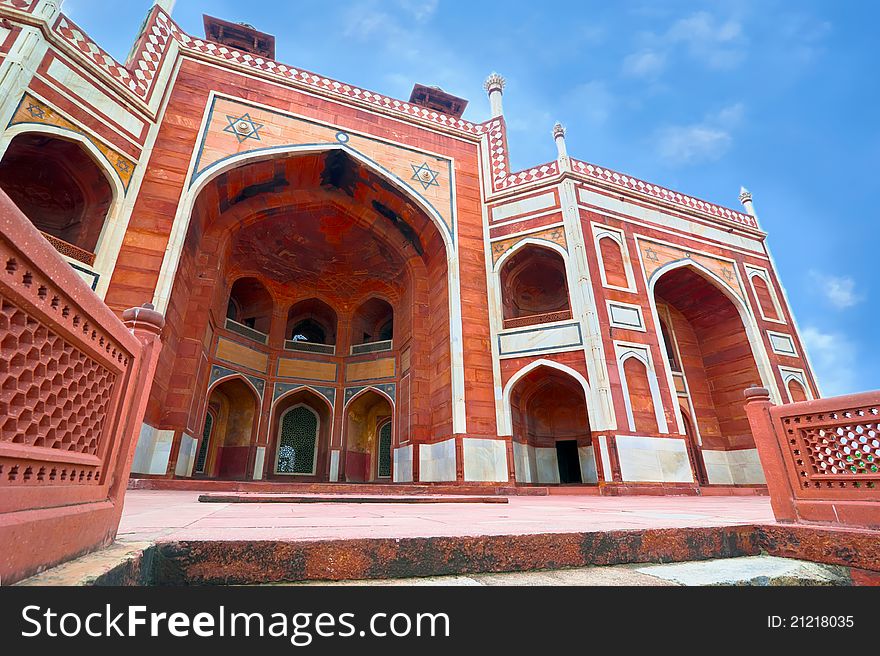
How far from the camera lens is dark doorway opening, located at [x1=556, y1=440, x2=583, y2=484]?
10.6 metres

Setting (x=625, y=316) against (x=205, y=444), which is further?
(x=205, y=444)

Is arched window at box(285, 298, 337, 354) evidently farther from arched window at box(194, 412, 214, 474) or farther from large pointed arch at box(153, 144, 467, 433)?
large pointed arch at box(153, 144, 467, 433)

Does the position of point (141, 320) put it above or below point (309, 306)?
below

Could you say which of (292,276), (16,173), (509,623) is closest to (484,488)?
(509,623)

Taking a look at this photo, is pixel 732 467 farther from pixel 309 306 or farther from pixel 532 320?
pixel 309 306

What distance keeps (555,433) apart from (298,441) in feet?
21.7

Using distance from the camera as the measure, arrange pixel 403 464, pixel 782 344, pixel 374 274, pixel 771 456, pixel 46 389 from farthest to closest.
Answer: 1. pixel 374 274
2. pixel 782 344
3. pixel 403 464
4. pixel 771 456
5. pixel 46 389

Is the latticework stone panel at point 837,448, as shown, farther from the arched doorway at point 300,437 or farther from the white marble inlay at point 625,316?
the arched doorway at point 300,437

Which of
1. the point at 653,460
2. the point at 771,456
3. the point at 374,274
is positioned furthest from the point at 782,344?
the point at 771,456

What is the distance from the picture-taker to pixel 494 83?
38.4ft

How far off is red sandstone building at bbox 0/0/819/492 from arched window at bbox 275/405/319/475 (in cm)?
5

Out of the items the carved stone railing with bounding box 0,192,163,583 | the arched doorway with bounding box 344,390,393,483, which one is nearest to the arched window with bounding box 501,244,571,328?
the arched doorway with bounding box 344,390,393,483

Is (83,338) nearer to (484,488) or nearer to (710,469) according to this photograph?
(484,488)

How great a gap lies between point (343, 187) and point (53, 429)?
32.9 ft
